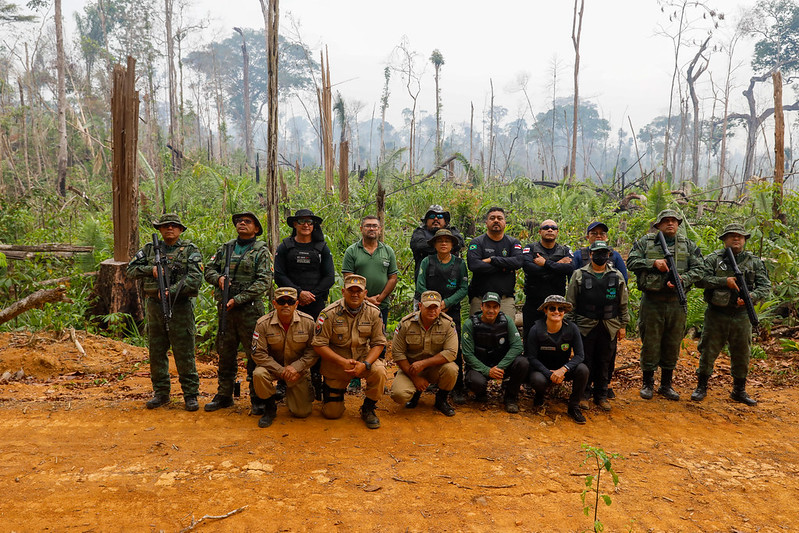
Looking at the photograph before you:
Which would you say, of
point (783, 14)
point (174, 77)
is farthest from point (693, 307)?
point (783, 14)

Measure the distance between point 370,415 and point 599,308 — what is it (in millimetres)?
2308

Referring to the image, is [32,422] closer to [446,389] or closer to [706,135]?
[446,389]

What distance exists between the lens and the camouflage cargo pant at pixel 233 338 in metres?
4.43

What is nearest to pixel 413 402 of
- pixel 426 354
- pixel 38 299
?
pixel 426 354

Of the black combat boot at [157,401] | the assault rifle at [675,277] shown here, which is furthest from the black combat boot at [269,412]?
the assault rifle at [675,277]

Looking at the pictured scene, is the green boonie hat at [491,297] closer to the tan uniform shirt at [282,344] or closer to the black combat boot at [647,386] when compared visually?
the tan uniform shirt at [282,344]

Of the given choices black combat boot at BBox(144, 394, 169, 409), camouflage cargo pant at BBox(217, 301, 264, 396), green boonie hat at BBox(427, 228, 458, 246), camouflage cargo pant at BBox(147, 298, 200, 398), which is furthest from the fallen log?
green boonie hat at BBox(427, 228, 458, 246)

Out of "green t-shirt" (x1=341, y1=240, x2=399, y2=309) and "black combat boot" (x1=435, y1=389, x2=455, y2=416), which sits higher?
"green t-shirt" (x1=341, y1=240, x2=399, y2=309)

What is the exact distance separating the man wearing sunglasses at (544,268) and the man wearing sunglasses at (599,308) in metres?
0.16

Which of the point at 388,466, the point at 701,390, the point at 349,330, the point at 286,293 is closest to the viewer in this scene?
the point at 388,466

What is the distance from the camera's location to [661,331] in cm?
493

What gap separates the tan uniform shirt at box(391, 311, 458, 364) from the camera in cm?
447

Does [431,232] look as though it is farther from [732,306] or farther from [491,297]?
[732,306]

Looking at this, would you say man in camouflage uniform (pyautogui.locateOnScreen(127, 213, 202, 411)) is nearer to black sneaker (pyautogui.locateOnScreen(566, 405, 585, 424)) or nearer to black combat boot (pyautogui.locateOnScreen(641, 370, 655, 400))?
black sneaker (pyautogui.locateOnScreen(566, 405, 585, 424))
